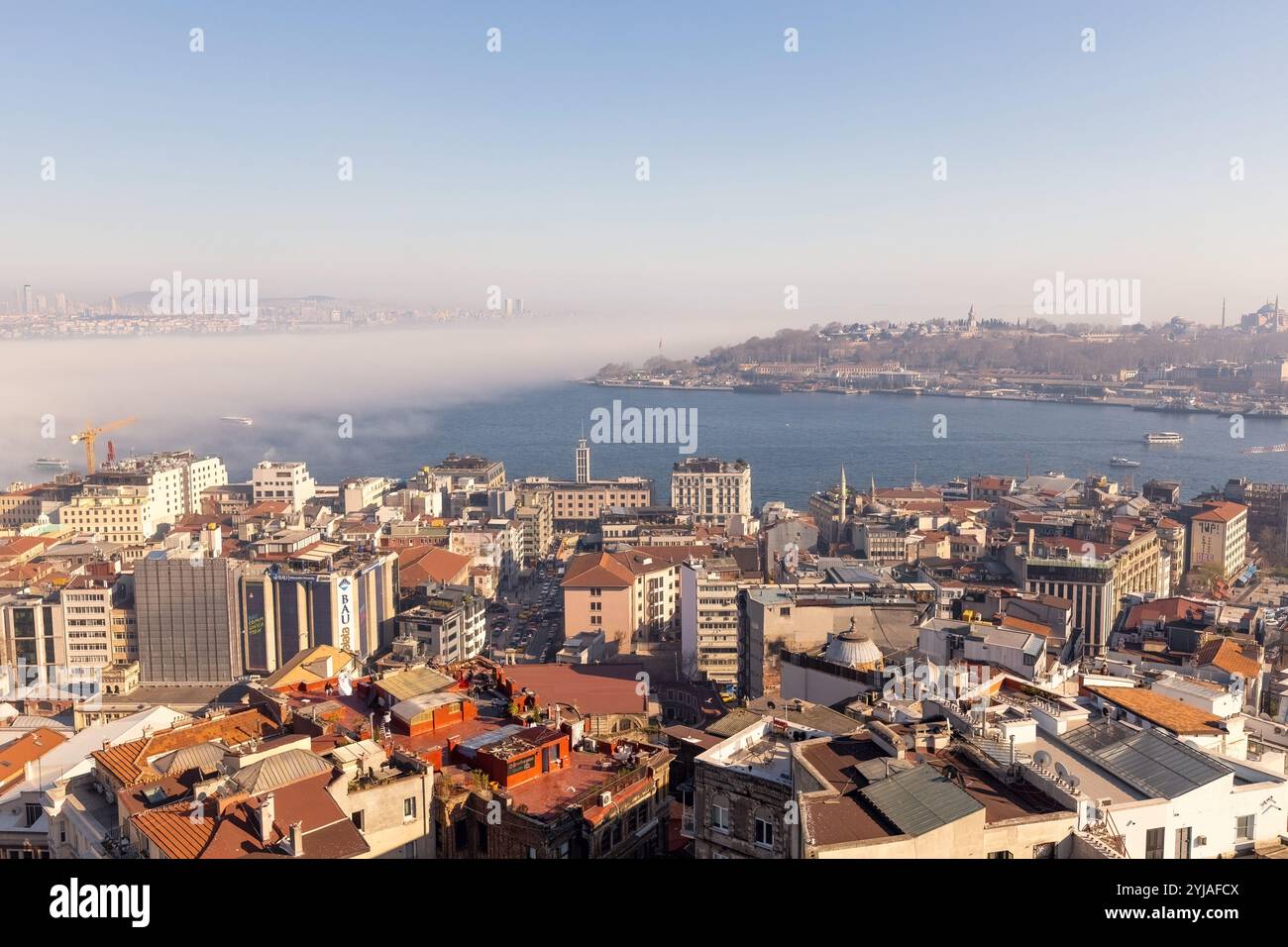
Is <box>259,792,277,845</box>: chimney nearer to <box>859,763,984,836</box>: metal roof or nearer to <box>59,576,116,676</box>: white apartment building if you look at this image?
<box>859,763,984,836</box>: metal roof

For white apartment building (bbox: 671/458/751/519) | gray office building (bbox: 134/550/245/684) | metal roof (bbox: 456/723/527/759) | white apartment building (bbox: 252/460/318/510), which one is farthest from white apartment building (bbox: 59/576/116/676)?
white apartment building (bbox: 671/458/751/519)

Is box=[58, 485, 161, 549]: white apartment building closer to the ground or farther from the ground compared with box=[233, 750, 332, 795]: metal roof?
closer to the ground

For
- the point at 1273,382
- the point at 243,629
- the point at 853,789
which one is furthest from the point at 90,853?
the point at 1273,382

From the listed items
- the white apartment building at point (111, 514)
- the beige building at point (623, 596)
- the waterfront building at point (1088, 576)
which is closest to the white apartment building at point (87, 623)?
the beige building at point (623, 596)

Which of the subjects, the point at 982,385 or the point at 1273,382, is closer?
the point at 1273,382

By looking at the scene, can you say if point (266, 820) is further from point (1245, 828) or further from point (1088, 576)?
point (1088, 576)
